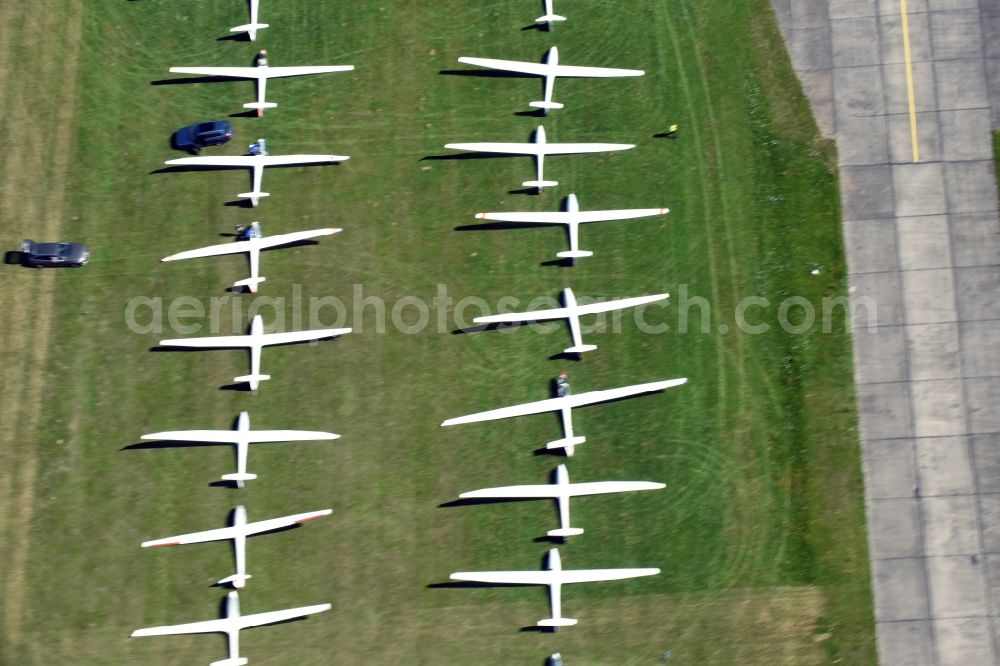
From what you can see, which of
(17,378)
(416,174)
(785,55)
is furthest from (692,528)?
(17,378)

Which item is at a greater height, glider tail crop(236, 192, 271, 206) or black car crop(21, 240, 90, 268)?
glider tail crop(236, 192, 271, 206)

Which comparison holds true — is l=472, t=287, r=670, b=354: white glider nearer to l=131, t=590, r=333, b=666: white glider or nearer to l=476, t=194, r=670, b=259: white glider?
l=476, t=194, r=670, b=259: white glider

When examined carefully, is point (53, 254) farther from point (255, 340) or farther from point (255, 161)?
point (255, 340)

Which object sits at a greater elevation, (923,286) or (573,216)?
(573,216)

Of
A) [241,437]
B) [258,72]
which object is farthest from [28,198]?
[241,437]

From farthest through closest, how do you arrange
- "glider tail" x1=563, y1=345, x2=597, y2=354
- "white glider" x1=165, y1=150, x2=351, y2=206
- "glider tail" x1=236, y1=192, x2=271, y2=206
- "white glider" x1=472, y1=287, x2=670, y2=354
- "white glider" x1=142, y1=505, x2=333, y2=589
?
"white glider" x1=165, y1=150, x2=351, y2=206
"glider tail" x1=236, y1=192, x2=271, y2=206
"white glider" x1=472, y1=287, x2=670, y2=354
"glider tail" x1=563, y1=345, x2=597, y2=354
"white glider" x1=142, y1=505, x2=333, y2=589

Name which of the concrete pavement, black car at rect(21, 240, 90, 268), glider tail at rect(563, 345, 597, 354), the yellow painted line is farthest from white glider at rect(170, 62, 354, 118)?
the yellow painted line

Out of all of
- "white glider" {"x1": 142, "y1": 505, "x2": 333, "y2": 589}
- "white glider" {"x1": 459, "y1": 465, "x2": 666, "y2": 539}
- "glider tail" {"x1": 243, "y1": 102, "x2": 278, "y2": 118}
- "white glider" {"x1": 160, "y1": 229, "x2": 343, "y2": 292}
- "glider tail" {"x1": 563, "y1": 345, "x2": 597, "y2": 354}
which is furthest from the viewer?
"glider tail" {"x1": 243, "y1": 102, "x2": 278, "y2": 118}
